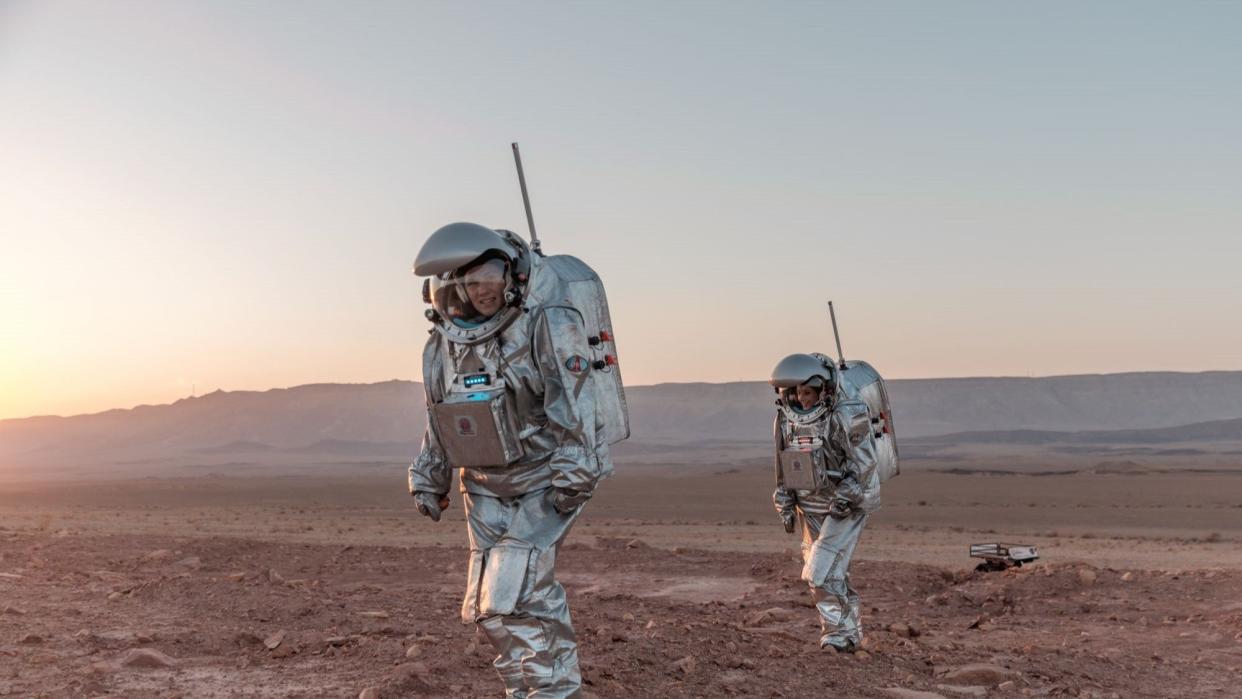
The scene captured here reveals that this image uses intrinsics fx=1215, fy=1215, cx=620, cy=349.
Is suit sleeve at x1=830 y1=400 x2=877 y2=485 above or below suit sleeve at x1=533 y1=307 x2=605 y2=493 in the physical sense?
below

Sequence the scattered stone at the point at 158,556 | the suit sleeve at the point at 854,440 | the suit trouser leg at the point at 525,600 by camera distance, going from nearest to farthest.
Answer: the suit trouser leg at the point at 525,600 < the suit sleeve at the point at 854,440 < the scattered stone at the point at 158,556

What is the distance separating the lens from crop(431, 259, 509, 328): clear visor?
6.19 m

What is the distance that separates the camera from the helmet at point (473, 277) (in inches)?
242

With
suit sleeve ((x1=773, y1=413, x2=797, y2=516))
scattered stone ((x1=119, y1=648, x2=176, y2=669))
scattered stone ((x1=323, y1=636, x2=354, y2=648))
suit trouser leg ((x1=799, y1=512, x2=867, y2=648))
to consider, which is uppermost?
suit sleeve ((x1=773, y1=413, x2=797, y2=516))

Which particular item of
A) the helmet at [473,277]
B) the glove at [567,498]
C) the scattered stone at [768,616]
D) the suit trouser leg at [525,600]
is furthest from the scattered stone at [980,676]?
the helmet at [473,277]

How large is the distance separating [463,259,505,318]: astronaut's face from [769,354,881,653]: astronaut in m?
4.47

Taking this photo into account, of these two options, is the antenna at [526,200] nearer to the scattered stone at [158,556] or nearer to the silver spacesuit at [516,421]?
the silver spacesuit at [516,421]

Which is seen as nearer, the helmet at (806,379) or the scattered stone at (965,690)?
the scattered stone at (965,690)

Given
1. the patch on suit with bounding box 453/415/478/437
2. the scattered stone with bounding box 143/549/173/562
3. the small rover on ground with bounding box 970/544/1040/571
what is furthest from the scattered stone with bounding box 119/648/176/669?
the small rover on ground with bounding box 970/544/1040/571

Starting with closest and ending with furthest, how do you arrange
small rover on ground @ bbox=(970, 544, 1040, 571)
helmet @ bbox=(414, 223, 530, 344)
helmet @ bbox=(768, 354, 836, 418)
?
1. helmet @ bbox=(414, 223, 530, 344)
2. helmet @ bbox=(768, 354, 836, 418)
3. small rover on ground @ bbox=(970, 544, 1040, 571)

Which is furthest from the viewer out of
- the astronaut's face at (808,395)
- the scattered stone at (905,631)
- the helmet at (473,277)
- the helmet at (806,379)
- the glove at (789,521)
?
the scattered stone at (905,631)

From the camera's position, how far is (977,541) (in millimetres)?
27703

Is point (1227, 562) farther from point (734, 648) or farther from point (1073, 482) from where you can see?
point (1073, 482)

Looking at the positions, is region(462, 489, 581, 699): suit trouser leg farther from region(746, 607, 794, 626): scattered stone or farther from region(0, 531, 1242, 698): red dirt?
region(746, 607, 794, 626): scattered stone
